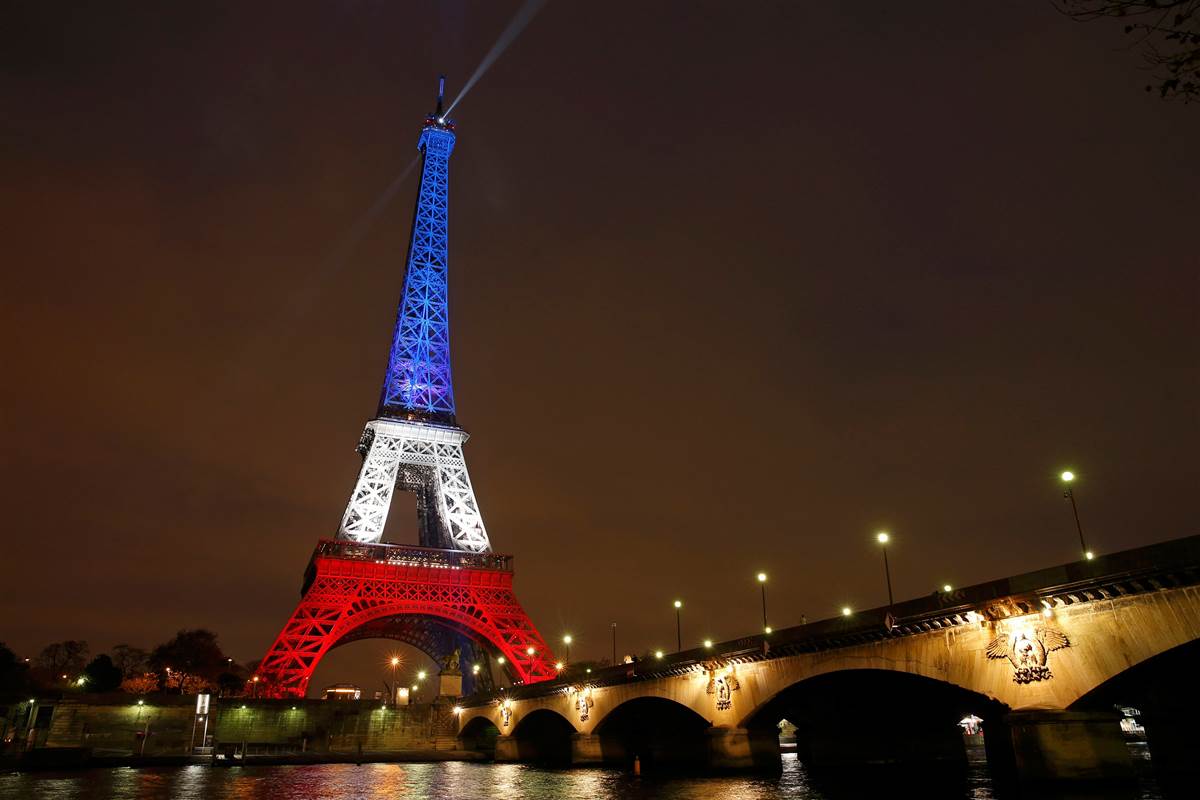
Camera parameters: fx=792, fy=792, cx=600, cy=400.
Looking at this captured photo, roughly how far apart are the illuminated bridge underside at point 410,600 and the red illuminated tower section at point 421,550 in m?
0.11

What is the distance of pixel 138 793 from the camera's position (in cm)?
3244

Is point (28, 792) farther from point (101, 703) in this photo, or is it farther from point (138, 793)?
point (101, 703)

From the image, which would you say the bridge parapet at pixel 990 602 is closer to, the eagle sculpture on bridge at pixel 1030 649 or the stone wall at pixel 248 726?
the eagle sculpture on bridge at pixel 1030 649

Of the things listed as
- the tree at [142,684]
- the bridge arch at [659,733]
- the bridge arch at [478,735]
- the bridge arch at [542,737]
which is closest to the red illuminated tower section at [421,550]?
the bridge arch at [542,737]

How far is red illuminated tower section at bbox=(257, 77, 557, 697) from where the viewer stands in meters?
76.1

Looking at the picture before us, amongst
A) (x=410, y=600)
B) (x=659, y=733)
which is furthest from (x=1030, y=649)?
(x=410, y=600)

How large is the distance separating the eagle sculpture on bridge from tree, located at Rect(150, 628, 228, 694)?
135 meters

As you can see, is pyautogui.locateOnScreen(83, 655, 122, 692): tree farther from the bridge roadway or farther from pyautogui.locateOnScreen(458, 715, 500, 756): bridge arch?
the bridge roadway

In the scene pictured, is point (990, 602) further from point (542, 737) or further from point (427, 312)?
point (427, 312)

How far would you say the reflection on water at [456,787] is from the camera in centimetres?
3097

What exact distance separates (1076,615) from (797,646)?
13.8 meters

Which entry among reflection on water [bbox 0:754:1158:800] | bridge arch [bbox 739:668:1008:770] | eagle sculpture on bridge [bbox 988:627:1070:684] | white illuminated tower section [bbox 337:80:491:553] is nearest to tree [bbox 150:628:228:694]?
white illuminated tower section [bbox 337:80:491:553]

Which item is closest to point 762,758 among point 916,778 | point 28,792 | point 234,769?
point 916,778

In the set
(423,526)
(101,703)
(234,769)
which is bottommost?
(234,769)
